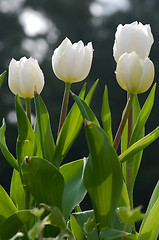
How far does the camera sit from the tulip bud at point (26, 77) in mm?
548

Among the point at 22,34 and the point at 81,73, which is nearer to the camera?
the point at 81,73

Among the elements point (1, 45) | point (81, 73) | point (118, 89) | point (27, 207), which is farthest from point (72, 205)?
point (1, 45)

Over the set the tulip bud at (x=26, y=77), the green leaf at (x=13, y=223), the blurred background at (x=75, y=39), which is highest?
the blurred background at (x=75, y=39)

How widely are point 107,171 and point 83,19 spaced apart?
2476 mm

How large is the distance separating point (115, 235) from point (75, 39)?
7.85 feet

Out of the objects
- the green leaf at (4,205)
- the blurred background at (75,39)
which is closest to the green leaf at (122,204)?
the green leaf at (4,205)

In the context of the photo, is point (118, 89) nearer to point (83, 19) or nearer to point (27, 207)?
point (83, 19)

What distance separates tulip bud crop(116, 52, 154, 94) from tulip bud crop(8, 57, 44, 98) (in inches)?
4.3

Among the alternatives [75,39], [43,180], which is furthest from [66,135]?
[75,39]

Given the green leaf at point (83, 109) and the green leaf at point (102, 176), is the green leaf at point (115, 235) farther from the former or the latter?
the green leaf at point (83, 109)

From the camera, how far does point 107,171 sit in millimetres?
434

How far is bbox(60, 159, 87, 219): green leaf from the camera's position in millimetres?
513

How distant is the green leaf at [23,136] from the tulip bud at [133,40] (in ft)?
0.49

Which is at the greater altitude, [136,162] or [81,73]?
[81,73]
